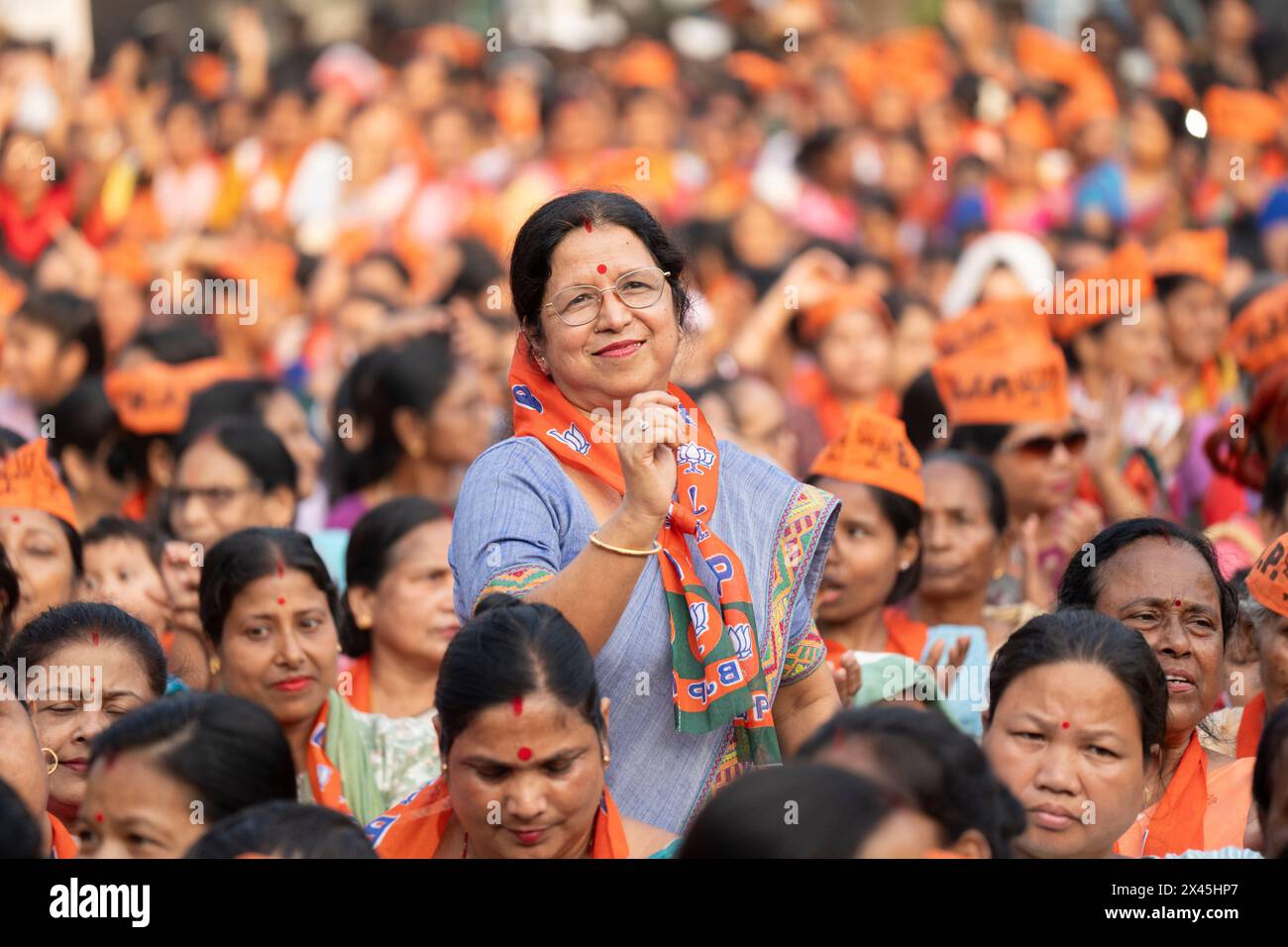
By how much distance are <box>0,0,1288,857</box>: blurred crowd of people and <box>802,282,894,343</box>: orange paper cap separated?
0.13 ft

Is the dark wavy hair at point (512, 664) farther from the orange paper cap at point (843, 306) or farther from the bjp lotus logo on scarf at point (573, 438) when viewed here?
the orange paper cap at point (843, 306)

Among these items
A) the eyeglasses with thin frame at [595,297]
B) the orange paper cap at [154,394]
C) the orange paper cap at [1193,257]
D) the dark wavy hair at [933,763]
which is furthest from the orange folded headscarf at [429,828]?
the orange paper cap at [1193,257]

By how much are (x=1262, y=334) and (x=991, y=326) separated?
0.95 metres

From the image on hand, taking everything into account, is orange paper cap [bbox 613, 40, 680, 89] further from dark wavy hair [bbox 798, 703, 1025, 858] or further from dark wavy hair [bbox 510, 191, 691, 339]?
dark wavy hair [bbox 798, 703, 1025, 858]

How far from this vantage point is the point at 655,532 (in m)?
2.96

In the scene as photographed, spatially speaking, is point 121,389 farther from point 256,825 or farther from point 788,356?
point 256,825

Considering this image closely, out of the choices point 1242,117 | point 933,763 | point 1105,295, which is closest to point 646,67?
point 1242,117

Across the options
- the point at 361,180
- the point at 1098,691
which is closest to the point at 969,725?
the point at 1098,691

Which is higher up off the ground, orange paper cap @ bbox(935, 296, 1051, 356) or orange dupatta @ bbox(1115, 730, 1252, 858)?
orange paper cap @ bbox(935, 296, 1051, 356)

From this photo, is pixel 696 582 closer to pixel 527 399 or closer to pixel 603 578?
pixel 603 578

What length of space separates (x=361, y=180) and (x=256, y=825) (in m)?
9.40

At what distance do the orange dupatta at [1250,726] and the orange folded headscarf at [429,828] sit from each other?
1.62 metres

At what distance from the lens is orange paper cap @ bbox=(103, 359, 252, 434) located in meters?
6.68

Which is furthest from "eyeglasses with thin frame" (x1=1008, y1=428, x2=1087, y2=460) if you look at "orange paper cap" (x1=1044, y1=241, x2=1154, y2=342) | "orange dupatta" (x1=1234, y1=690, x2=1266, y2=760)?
"orange dupatta" (x1=1234, y1=690, x2=1266, y2=760)
